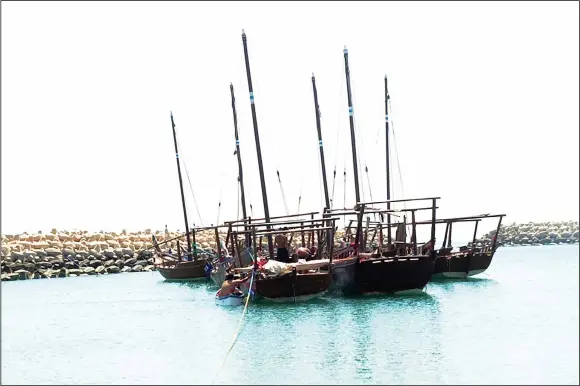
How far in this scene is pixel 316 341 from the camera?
23.9 meters

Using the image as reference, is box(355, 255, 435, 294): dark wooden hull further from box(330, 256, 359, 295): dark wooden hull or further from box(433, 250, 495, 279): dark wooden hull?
box(433, 250, 495, 279): dark wooden hull

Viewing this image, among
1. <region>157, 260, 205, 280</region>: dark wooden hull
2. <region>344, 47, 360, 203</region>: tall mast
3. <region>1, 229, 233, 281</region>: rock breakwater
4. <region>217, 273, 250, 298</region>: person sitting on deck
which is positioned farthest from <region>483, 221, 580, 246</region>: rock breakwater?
<region>217, 273, 250, 298</region>: person sitting on deck

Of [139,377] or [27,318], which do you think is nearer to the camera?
[139,377]

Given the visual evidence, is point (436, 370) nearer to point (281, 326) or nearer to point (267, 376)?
point (267, 376)

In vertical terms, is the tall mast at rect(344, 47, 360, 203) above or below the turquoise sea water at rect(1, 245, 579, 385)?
above

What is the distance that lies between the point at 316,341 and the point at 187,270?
37093 mm

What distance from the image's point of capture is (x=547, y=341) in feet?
75.3

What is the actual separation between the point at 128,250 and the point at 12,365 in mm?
61375

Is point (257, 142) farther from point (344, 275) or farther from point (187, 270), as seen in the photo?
point (187, 270)

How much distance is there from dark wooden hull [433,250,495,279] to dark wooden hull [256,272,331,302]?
17.1 meters

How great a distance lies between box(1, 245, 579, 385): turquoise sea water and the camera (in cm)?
1902

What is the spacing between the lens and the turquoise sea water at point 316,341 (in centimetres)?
1902

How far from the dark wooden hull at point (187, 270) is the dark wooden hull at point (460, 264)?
769 inches

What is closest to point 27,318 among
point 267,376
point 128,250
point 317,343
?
point 317,343
